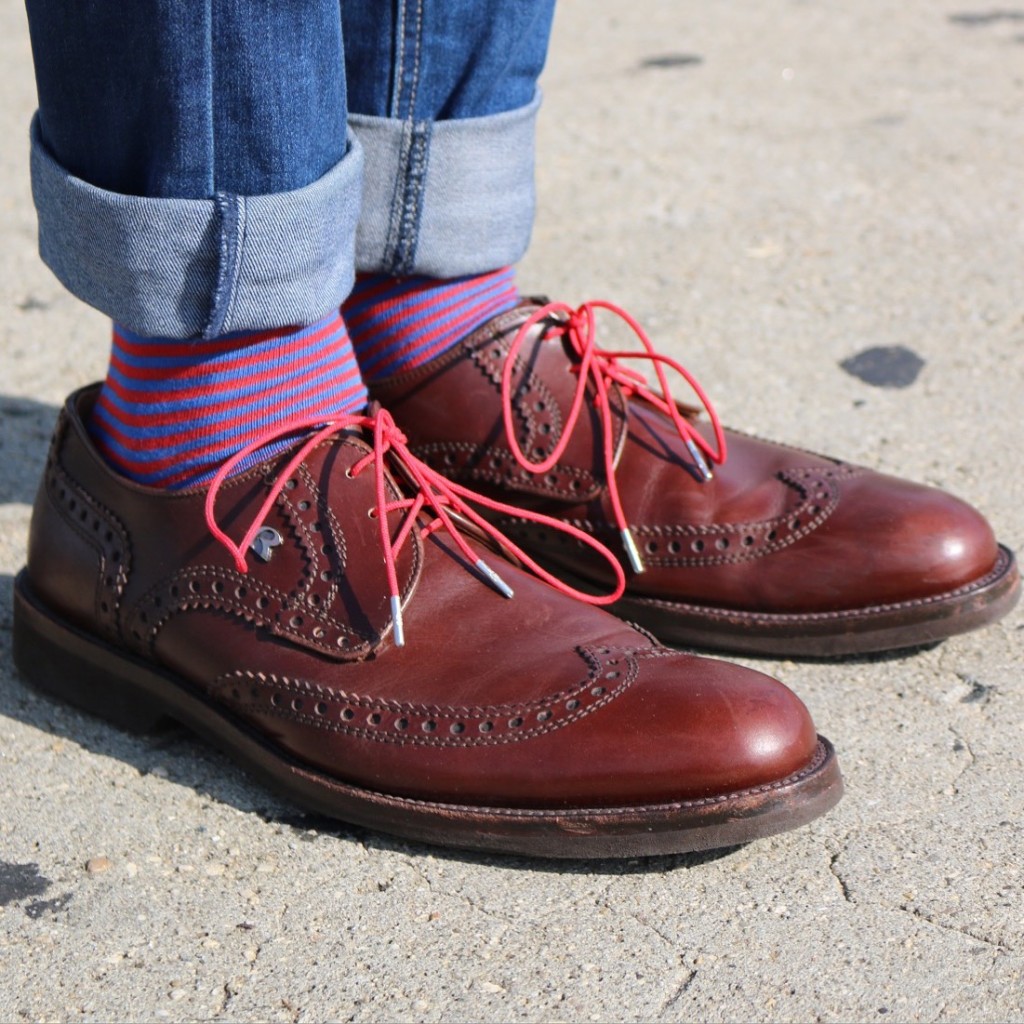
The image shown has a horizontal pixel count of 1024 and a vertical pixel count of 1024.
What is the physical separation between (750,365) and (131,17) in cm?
122

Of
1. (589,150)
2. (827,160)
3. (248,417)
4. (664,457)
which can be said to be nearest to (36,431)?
(248,417)

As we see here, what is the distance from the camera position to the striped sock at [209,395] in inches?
49.2

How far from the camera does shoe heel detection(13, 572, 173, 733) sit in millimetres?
1312

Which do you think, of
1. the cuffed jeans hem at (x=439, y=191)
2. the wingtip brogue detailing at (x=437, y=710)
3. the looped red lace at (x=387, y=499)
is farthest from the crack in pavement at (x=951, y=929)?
the cuffed jeans hem at (x=439, y=191)

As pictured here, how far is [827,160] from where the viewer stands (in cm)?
273

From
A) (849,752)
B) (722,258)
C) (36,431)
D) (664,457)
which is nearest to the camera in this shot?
(849,752)

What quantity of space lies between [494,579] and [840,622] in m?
0.38

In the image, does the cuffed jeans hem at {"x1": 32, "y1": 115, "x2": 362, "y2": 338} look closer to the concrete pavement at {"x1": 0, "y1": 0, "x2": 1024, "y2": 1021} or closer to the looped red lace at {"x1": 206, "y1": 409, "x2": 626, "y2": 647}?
the looped red lace at {"x1": 206, "y1": 409, "x2": 626, "y2": 647}

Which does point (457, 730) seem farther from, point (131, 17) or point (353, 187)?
point (131, 17)

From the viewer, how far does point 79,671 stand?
133 centimetres

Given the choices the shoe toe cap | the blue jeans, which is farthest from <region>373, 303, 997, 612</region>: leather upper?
the blue jeans

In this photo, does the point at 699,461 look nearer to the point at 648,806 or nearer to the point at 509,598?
A: the point at 509,598

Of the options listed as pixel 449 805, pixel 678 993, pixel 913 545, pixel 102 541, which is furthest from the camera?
pixel 913 545

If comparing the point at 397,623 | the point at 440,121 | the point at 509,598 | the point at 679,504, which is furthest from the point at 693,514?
the point at 440,121
